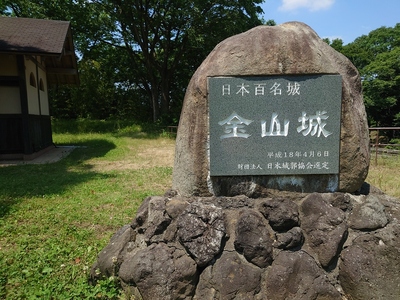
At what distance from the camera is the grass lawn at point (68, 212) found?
279 cm

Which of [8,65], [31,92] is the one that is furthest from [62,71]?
[8,65]

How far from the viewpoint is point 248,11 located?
16172 millimetres

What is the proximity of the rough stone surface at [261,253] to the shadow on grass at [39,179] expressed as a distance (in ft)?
10.2

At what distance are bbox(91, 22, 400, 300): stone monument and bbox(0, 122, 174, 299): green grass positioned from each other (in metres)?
0.45

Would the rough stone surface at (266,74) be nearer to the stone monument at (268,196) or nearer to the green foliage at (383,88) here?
the stone monument at (268,196)

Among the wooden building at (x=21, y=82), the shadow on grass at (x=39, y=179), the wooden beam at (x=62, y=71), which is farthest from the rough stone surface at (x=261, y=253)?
the wooden beam at (x=62, y=71)

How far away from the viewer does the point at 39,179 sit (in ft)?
21.5

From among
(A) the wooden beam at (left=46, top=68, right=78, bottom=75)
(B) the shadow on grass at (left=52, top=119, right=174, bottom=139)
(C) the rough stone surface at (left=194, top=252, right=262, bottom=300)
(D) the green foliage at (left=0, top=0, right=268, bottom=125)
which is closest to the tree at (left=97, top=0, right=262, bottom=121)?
(D) the green foliage at (left=0, top=0, right=268, bottom=125)

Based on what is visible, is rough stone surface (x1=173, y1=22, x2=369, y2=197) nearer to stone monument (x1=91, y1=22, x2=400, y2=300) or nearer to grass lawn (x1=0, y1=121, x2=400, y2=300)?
stone monument (x1=91, y1=22, x2=400, y2=300)

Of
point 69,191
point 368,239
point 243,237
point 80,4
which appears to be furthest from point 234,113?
point 80,4

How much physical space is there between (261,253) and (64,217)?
3.16m

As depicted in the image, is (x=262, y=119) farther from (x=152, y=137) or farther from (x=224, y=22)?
(x=224, y=22)

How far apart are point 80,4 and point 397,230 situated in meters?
18.7

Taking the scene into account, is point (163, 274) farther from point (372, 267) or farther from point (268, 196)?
point (372, 267)
